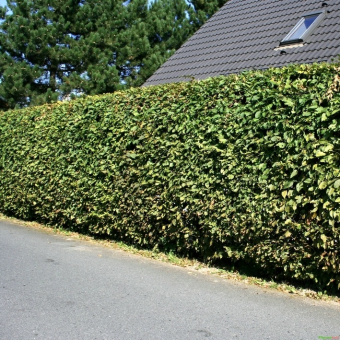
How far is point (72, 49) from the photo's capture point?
18.9 metres

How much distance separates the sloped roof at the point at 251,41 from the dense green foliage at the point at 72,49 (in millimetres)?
5620

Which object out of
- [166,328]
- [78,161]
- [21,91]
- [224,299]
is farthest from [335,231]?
[21,91]

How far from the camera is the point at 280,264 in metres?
5.21

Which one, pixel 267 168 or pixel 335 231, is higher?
pixel 267 168

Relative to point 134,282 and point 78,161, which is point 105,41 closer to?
point 78,161

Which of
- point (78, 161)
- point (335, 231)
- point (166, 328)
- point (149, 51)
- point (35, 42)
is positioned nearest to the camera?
point (166, 328)

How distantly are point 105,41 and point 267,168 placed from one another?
1604 cm

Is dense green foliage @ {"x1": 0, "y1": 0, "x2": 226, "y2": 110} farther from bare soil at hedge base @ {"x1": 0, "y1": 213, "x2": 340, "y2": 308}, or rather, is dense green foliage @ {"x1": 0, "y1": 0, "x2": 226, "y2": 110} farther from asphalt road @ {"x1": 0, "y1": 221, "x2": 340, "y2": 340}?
asphalt road @ {"x1": 0, "y1": 221, "x2": 340, "y2": 340}

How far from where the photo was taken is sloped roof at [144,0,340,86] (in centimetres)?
1064

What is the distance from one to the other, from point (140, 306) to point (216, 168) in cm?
210

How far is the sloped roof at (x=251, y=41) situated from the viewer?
34.9 ft

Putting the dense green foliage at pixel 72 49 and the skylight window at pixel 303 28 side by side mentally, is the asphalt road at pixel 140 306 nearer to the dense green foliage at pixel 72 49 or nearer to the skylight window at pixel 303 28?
the skylight window at pixel 303 28

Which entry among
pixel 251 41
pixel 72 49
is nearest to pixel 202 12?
pixel 72 49

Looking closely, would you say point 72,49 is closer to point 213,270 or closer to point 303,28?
point 303,28
